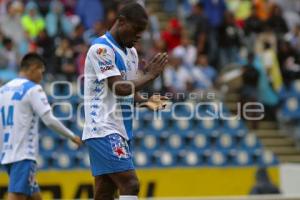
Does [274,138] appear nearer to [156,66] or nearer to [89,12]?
[89,12]

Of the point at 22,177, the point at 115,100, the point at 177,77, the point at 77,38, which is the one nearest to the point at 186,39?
the point at 177,77

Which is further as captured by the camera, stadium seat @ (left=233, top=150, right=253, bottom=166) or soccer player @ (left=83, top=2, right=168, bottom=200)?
stadium seat @ (left=233, top=150, right=253, bottom=166)

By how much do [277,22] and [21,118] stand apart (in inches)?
409

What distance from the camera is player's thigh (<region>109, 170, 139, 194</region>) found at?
7758mm

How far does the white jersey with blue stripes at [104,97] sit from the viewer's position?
7.89 metres

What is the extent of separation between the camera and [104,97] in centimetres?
799

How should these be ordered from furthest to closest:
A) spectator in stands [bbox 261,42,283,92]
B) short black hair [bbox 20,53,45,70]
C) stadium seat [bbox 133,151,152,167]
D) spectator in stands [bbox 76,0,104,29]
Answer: spectator in stands [bbox 261,42,283,92]
spectator in stands [bbox 76,0,104,29]
stadium seat [bbox 133,151,152,167]
short black hair [bbox 20,53,45,70]

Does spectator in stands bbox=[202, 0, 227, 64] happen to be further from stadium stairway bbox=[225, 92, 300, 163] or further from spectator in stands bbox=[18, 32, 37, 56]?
spectator in stands bbox=[18, 32, 37, 56]

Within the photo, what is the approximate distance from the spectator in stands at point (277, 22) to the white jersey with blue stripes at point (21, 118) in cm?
1004

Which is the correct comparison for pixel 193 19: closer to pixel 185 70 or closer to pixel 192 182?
pixel 185 70

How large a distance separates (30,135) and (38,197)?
2.27 ft

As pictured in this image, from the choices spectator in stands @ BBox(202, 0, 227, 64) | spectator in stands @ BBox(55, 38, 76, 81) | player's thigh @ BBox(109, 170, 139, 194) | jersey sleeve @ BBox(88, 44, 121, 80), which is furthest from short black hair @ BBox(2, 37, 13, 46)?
player's thigh @ BBox(109, 170, 139, 194)

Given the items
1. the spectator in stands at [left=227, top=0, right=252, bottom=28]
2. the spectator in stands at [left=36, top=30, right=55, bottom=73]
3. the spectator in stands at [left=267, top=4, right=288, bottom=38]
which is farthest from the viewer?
the spectator in stands at [left=227, top=0, right=252, bottom=28]

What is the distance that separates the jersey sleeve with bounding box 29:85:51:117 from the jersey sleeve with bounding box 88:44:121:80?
1.88m
